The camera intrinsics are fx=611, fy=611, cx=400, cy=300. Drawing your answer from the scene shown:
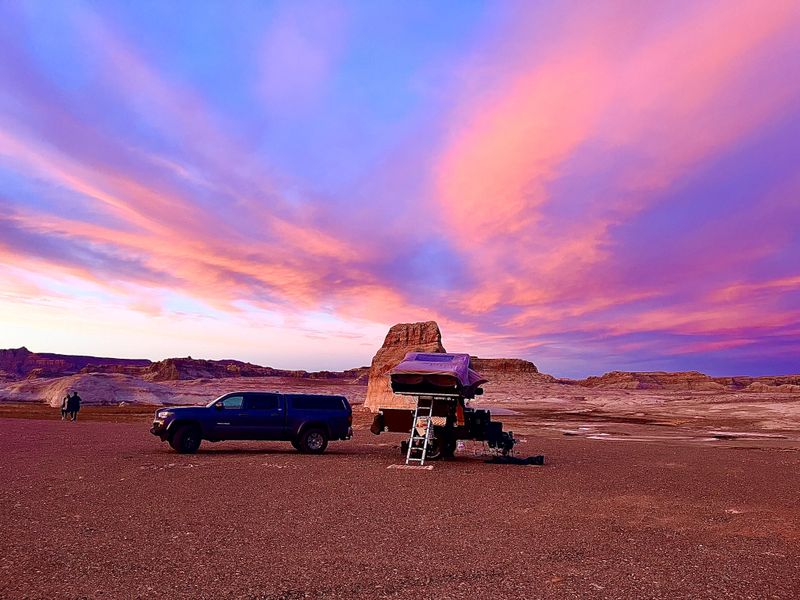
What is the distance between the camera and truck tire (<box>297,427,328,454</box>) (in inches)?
925

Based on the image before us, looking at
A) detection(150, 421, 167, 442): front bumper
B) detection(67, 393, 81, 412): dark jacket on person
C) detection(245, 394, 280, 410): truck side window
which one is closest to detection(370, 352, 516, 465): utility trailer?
detection(245, 394, 280, 410): truck side window

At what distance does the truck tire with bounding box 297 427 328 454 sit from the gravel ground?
4026 millimetres

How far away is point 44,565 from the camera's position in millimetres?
8102

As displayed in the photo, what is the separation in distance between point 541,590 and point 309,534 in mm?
4180

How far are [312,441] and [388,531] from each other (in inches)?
540

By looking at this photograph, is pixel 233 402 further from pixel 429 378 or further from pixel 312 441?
pixel 429 378

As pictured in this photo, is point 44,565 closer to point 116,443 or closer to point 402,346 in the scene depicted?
point 116,443

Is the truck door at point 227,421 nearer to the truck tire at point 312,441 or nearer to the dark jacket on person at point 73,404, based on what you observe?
A: the truck tire at point 312,441

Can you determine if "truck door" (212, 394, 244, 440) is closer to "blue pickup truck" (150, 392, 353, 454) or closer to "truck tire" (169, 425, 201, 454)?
"blue pickup truck" (150, 392, 353, 454)

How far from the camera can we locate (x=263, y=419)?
23547 millimetres

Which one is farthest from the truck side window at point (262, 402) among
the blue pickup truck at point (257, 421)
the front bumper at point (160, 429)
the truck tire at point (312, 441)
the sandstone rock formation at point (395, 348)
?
the sandstone rock formation at point (395, 348)

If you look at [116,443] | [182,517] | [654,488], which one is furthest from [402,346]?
[182,517]

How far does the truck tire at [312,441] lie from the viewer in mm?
23500

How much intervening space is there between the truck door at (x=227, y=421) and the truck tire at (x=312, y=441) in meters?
2.31
